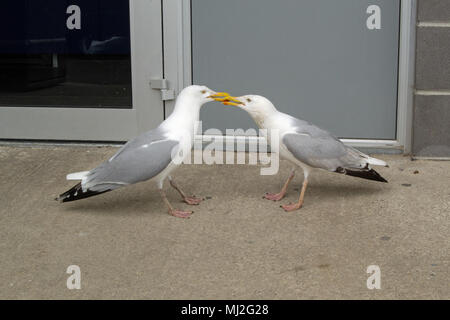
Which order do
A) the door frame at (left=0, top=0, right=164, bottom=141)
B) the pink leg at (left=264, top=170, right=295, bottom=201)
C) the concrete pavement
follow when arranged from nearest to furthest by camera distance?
the concrete pavement
the pink leg at (left=264, top=170, right=295, bottom=201)
the door frame at (left=0, top=0, right=164, bottom=141)

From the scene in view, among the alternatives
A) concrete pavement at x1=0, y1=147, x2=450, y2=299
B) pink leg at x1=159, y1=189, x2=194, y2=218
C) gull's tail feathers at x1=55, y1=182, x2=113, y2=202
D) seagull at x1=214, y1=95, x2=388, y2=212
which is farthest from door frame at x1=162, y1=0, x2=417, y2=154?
gull's tail feathers at x1=55, y1=182, x2=113, y2=202

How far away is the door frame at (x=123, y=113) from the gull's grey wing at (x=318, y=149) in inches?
67.1

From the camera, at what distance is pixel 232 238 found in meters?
3.84

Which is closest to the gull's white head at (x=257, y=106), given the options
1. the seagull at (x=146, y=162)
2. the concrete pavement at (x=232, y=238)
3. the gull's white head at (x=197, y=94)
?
the gull's white head at (x=197, y=94)

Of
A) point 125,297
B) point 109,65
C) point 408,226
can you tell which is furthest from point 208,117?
point 125,297

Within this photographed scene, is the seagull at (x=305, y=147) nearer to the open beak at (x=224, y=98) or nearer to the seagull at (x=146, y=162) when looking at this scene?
the open beak at (x=224, y=98)

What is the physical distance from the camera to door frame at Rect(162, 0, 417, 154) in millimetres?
5332

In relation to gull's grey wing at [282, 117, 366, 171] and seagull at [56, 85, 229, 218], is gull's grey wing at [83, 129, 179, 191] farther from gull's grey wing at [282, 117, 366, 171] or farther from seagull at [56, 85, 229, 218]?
gull's grey wing at [282, 117, 366, 171]

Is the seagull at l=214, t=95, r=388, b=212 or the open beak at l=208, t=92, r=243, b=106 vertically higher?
the open beak at l=208, t=92, r=243, b=106

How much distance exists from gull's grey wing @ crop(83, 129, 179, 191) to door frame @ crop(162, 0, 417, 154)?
1.60m

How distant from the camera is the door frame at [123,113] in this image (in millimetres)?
5613

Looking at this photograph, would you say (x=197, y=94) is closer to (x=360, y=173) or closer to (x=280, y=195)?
(x=280, y=195)

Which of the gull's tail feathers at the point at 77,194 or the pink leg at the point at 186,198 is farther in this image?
the pink leg at the point at 186,198

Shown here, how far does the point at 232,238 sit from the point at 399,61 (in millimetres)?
2448
